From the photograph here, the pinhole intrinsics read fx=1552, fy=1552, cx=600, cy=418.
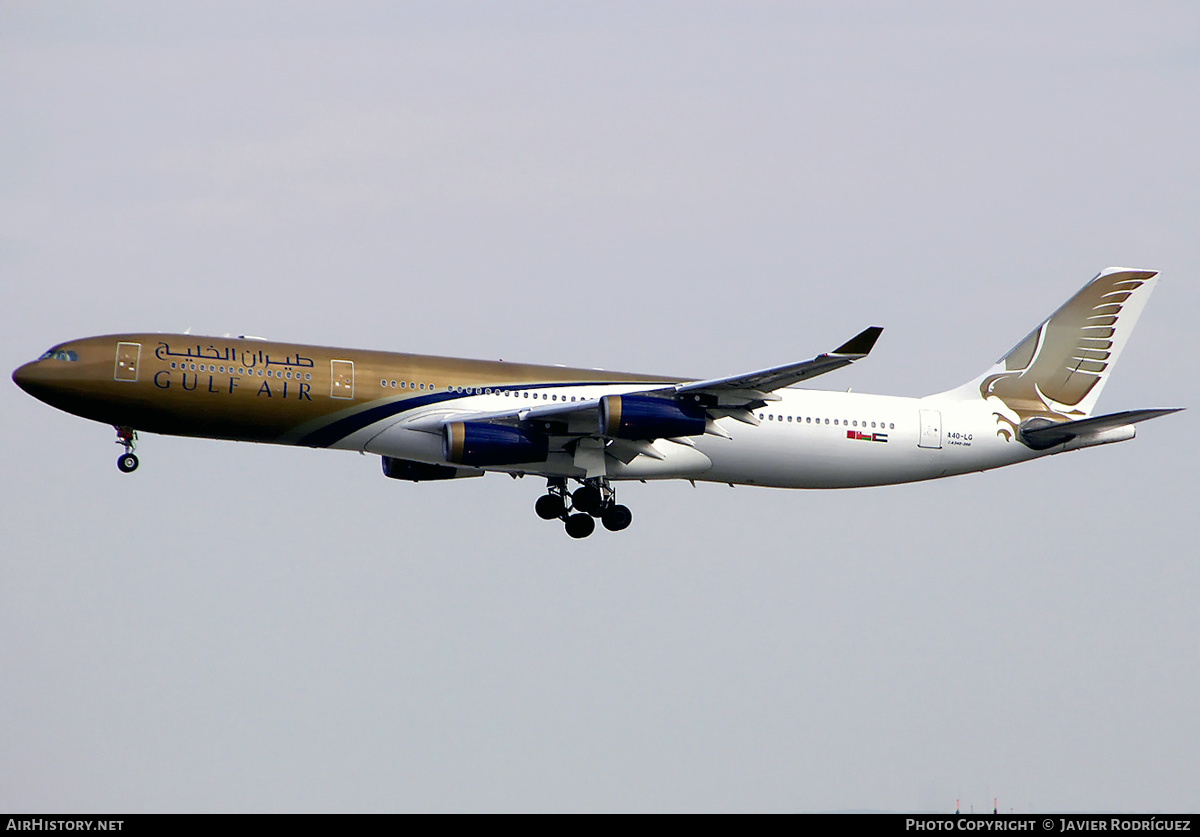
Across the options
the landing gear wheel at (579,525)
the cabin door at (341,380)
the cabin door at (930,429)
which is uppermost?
the cabin door at (341,380)

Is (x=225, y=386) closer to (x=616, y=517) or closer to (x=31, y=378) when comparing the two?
(x=31, y=378)

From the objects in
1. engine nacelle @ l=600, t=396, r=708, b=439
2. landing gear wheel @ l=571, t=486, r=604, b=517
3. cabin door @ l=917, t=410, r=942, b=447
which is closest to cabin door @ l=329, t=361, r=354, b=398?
engine nacelle @ l=600, t=396, r=708, b=439

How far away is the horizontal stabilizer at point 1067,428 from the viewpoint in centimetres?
4456

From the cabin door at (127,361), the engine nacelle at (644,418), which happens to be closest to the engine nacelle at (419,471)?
the engine nacelle at (644,418)

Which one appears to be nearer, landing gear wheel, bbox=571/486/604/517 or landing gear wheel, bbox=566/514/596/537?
landing gear wheel, bbox=571/486/604/517

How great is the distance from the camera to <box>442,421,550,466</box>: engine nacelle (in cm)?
4106

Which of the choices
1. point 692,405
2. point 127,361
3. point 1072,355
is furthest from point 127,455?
point 1072,355

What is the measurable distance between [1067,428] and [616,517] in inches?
545

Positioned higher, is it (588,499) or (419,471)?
(419,471)

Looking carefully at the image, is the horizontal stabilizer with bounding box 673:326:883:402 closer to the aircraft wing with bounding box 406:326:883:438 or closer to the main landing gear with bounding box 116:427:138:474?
the aircraft wing with bounding box 406:326:883:438

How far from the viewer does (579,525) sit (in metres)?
45.9

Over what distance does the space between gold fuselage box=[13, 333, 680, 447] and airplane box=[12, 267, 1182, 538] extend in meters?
0.04

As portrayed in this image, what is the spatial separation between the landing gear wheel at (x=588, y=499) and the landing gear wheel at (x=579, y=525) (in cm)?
67

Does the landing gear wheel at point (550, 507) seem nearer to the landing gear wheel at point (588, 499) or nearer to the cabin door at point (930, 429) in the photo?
the landing gear wheel at point (588, 499)
